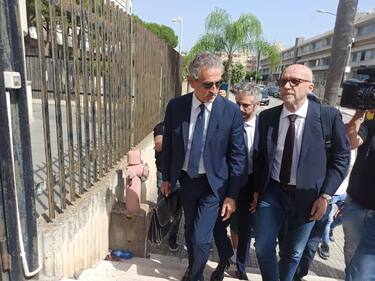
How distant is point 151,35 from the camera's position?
18.9 ft

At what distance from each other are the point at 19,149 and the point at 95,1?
1794 mm

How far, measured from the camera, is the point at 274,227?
8.73ft

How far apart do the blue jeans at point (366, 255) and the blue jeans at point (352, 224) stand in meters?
0.08

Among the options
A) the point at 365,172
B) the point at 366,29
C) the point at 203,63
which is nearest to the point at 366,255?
the point at 365,172

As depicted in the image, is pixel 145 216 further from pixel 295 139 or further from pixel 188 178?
pixel 295 139

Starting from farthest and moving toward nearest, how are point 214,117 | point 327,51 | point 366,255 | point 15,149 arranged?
1. point 327,51
2. point 214,117
3. point 366,255
4. point 15,149

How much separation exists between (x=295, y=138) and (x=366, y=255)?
3.05ft

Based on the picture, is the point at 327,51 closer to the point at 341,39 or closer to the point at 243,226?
the point at 341,39

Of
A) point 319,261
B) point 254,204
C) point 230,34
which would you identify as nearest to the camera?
point 254,204

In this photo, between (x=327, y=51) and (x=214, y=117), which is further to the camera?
(x=327, y=51)

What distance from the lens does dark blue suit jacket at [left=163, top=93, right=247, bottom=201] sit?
2676mm

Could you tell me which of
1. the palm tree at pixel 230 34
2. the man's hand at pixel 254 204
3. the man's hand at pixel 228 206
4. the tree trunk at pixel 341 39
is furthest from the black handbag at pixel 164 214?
the palm tree at pixel 230 34

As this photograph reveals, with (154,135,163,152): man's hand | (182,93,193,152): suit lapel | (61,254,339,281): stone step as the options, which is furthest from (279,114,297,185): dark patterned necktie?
(154,135,163,152): man's hand

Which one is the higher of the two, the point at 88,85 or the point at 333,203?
the point at 88,85
